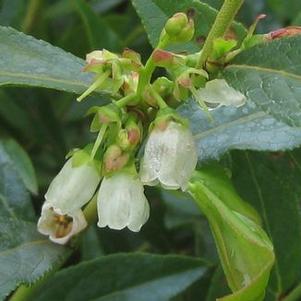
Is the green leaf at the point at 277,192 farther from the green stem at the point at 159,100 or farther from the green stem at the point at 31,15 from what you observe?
the green stem at the point at 31,15

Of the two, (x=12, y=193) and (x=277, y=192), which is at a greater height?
(x=277, y=192)

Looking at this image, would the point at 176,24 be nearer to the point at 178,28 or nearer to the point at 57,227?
the point at 178,28

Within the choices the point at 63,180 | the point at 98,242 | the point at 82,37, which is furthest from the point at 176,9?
the point at 82,37

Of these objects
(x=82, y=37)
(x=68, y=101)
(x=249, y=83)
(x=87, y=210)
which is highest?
(x=249, y=83)

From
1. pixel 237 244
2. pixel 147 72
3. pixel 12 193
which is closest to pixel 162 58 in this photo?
pixel 147 72

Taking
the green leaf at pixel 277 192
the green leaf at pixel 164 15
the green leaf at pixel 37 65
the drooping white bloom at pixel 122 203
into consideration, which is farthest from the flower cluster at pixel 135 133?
the green leaf at pixel 277 192

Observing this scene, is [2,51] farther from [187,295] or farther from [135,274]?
[187,295]

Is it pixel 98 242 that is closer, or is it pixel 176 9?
pixel 176 9
